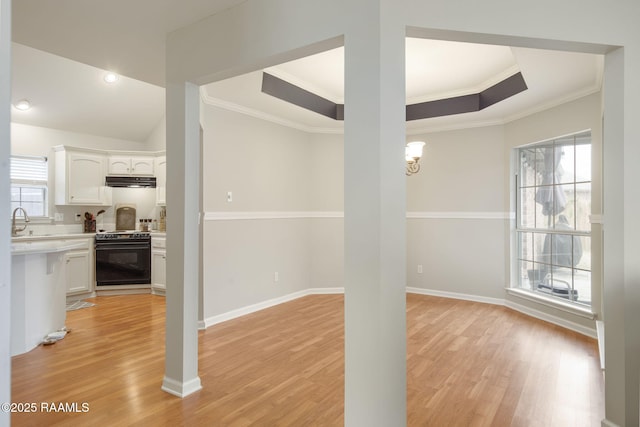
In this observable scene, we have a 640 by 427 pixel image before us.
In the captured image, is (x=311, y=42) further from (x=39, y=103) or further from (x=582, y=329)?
(x=39, y=103)

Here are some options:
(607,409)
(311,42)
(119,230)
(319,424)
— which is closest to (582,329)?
(607,409)

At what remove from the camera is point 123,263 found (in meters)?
Answer: 5.52

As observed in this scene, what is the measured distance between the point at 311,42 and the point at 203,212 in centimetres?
254

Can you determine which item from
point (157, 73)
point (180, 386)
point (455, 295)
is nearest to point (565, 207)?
point (455, 295)

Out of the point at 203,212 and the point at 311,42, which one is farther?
the point at 203,212

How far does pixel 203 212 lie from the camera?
3.90 metres

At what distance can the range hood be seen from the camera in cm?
580

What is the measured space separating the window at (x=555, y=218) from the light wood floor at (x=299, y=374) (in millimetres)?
606

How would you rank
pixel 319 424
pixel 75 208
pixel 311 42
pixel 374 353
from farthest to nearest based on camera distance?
1. pixel 75 208
2. pixel 319 424
3. pixel 311 42
4. pixel 374 353

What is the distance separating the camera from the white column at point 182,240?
248 cm

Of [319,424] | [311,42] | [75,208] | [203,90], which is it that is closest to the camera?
[311,42]

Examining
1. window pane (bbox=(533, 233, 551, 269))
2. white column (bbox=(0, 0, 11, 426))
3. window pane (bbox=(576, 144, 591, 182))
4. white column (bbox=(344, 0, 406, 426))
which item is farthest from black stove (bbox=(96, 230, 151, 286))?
window pane (bbox=(576, 144, 591, 182))

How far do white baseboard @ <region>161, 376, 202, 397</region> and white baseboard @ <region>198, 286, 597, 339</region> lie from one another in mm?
1318

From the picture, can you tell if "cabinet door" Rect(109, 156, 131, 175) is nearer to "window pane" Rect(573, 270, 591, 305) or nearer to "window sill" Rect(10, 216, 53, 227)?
"window sill" Rect(10, 216, 53, 227)
